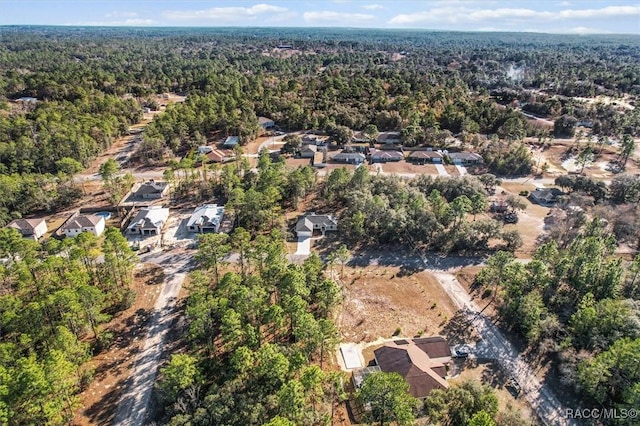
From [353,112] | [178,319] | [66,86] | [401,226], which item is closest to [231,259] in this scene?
[178,319]

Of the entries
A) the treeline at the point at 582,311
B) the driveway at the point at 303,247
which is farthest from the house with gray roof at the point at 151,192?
the treeline at the point at 582,311

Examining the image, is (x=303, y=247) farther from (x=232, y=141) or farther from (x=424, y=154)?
(x=232, y=141)

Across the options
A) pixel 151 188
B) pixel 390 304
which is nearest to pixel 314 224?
pixel 390 304

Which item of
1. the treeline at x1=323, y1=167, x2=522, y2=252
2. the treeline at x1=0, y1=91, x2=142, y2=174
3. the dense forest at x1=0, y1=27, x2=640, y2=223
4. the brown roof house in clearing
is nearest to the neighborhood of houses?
the brown roof house in clearing

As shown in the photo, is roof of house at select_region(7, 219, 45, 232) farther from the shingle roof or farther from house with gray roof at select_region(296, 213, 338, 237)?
house with gray roof at select_region(296, 213, 338, 237)

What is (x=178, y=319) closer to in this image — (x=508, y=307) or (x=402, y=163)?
(x=508, y=307)
